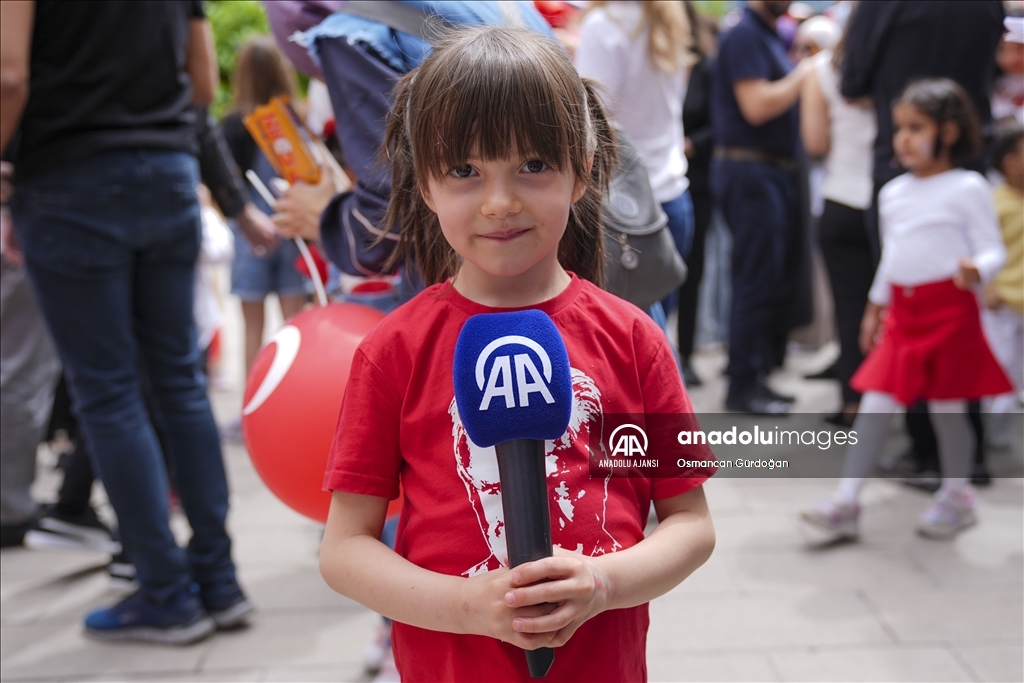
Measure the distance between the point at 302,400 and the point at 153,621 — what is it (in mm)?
1253

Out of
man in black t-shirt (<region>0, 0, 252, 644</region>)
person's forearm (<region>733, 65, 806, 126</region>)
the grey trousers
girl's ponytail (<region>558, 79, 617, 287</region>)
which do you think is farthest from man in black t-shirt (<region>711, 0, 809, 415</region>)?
girl's ponytail (<region>558, 79, 617, 287</region>)

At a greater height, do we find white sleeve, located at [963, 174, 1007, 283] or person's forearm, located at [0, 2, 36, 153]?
person's forearm, located at [0, 2, 36, 153]

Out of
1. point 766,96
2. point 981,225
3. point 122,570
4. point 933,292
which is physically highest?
point 766,96

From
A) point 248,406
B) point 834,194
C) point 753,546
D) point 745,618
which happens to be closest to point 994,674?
point 745,618

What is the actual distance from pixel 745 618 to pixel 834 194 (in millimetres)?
2229

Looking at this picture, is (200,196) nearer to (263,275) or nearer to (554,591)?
(263,275)

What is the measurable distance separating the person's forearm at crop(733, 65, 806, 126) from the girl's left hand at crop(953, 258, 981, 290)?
159 cm

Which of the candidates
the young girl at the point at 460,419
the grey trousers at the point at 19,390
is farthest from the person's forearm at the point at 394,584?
the grey trousers at the point at 19,390

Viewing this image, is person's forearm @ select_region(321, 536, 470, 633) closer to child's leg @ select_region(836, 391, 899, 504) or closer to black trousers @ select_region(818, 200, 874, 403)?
child's leg @ select_region(836, 391, 899, 504)

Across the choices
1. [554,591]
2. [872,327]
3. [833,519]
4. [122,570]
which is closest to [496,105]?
[554,591]

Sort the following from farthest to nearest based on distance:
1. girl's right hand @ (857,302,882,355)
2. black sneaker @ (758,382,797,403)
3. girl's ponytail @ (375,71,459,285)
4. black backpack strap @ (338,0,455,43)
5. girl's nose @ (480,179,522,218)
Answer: black sneaker @ (758,382,797,403) → girl's right hand @ (857,302,882,355) → black backpack strap @ (338,0,455,43) → girl's ponytail @ (375,71,459,285) → girl's nose @ (480,179,522,218)

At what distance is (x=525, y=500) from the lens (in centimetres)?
109

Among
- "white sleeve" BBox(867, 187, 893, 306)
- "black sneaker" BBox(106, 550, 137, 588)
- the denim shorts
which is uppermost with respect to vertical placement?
"white sleeve" BBox(867, 187, 893, 306)

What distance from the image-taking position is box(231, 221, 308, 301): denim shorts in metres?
5.00
